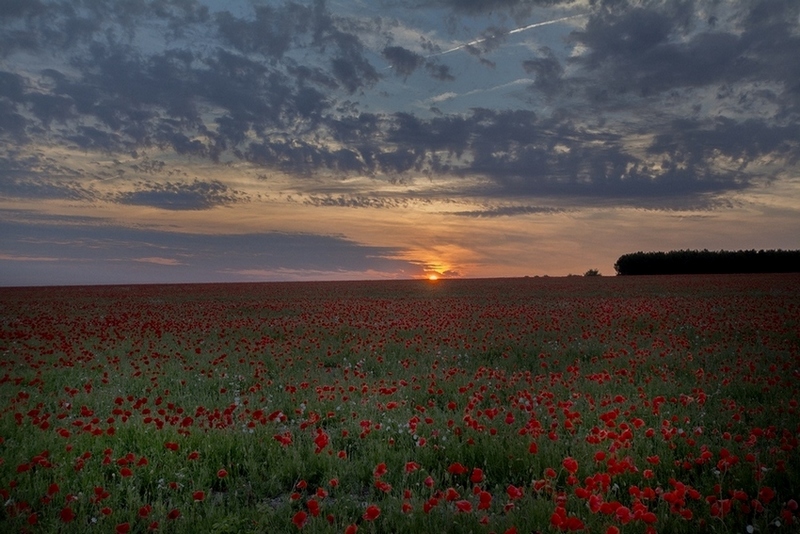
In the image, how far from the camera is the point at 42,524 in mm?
4730

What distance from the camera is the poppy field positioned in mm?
4590

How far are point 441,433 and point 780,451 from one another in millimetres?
3402

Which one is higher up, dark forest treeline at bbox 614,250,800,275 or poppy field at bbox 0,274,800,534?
dark forest treeline at bbox 614,250,800,275

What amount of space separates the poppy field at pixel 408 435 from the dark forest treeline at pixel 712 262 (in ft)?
212

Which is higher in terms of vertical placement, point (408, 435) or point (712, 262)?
point (712, 262)

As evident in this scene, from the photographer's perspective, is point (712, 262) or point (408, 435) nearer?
point (408, 435)

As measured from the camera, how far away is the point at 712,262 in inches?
2840

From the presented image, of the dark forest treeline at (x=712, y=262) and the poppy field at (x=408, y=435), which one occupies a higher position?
the dark forest treeline at (x=712, y=262)

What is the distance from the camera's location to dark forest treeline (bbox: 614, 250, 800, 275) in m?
69.6

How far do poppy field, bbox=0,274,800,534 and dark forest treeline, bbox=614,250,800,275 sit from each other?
2539 inches

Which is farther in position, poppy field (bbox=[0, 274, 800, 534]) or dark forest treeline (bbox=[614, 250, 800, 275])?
dark forest treeline (bbox=[614, 250, 800, 275])

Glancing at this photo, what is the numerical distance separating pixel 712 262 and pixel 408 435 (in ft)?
251

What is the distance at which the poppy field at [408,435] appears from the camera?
459cm

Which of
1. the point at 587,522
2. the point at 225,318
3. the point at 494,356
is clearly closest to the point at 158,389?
the point at 494,356
